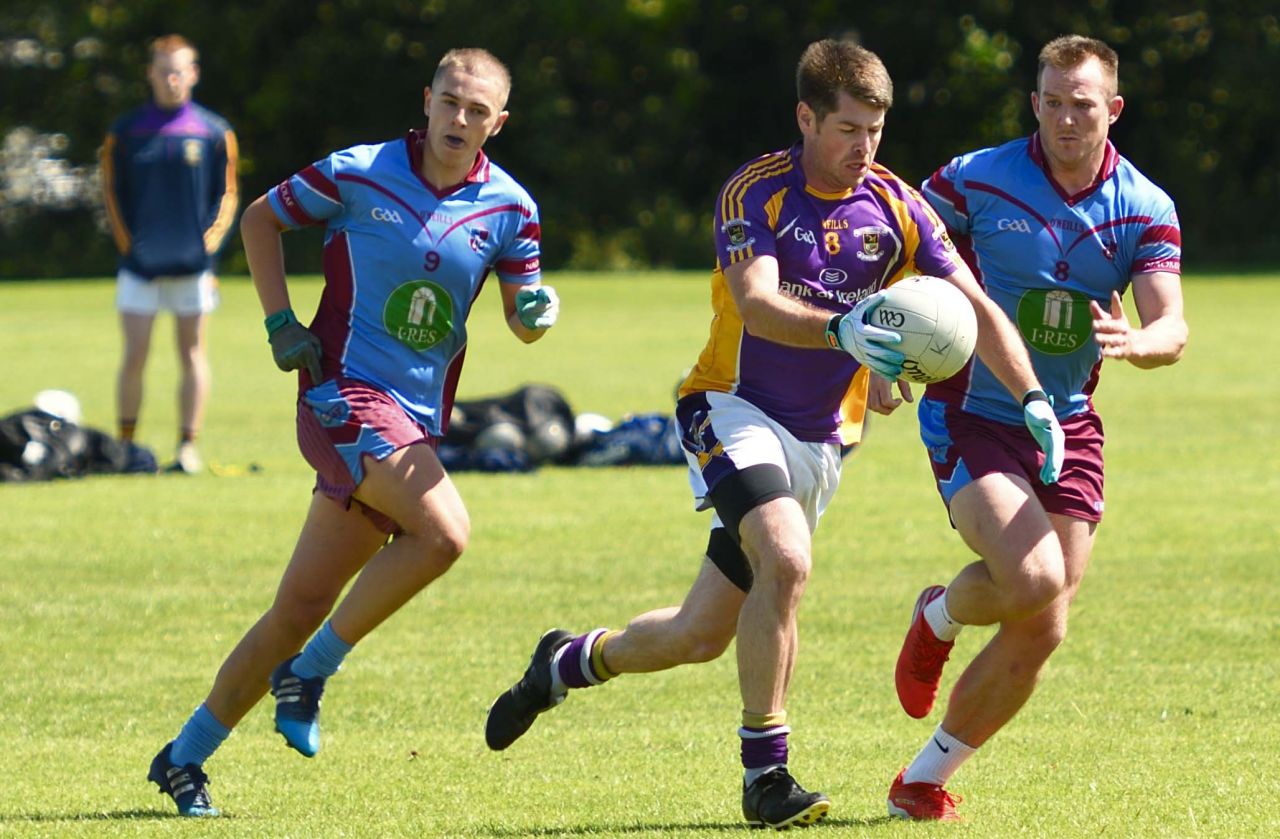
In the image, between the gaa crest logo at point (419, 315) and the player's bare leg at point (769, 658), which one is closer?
the player's bare leg at point (769, 658)

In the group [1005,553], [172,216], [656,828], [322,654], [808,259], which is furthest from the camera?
[172,216]

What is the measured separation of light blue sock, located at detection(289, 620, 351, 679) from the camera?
6.10m

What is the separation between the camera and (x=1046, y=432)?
219 inches

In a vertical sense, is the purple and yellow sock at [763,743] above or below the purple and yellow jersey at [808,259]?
below

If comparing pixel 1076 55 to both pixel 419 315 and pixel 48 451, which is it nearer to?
pixel 419 315

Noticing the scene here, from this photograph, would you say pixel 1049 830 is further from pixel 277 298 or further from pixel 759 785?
pixel 277 298

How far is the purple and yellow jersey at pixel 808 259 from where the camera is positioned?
5.86 meters

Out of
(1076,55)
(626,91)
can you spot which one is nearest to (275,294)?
(1076,55)

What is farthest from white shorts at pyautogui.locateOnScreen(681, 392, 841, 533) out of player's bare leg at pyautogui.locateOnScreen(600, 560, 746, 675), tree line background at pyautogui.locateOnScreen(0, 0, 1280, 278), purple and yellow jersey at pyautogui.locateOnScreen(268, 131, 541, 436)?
tree line background at pyautogui.locateOnScreen(0, 0, 1280, 278)

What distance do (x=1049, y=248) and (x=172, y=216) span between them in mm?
8380

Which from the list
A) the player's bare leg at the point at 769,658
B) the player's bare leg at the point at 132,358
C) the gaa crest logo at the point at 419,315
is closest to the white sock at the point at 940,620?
the player's bare leg at the point at 769,658

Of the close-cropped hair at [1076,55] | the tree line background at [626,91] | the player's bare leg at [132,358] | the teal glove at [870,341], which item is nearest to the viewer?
the teal glove at [870,341]

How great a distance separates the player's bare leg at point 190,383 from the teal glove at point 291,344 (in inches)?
289

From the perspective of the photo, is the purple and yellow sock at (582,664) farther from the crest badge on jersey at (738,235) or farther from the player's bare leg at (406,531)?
the crest badge on jersey at (738,235)
